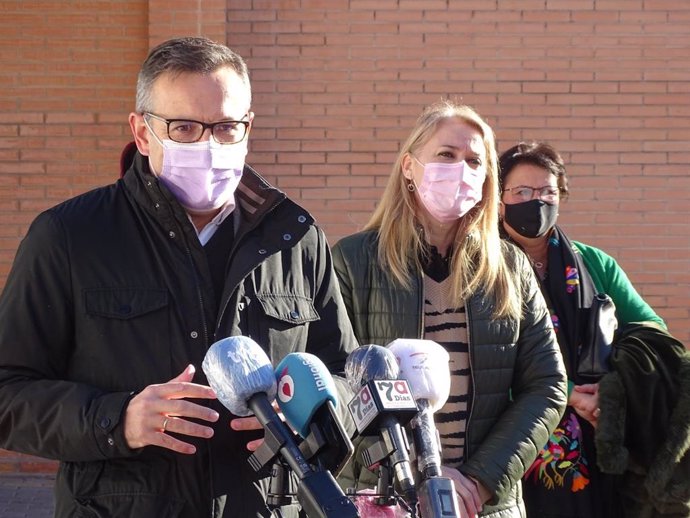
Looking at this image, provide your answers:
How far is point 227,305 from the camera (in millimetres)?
2645

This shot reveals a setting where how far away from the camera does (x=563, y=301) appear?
4.46m

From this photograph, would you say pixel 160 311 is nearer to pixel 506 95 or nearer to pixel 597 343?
pixel 597 343

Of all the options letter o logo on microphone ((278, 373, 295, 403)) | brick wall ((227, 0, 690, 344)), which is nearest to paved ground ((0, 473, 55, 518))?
brick wall ((227, 0, 690, 344))

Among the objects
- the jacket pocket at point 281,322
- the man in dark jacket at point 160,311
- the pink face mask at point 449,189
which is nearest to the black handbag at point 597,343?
the pink face mask at point 449,189

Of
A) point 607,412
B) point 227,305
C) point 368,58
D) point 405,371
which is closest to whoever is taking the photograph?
point 405,371

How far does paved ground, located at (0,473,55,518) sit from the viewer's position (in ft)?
24.5

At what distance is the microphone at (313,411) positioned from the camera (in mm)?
2018

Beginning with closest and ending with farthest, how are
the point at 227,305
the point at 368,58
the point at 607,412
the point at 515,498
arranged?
the point at 227,305 → the point at 515,498 → the point at 607,412 → the point at 368,58

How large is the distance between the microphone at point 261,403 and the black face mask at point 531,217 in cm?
262

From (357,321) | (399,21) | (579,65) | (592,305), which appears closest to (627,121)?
(579,65)

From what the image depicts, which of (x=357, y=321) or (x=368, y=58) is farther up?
(x=368, y=58)

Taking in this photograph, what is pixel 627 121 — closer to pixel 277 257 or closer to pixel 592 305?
pixel 592 305

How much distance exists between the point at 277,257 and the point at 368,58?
539cm

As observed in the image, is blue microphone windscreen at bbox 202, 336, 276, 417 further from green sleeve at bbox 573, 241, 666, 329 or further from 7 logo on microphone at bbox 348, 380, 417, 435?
green sleeve at bbox 573, 241, 666, 329
